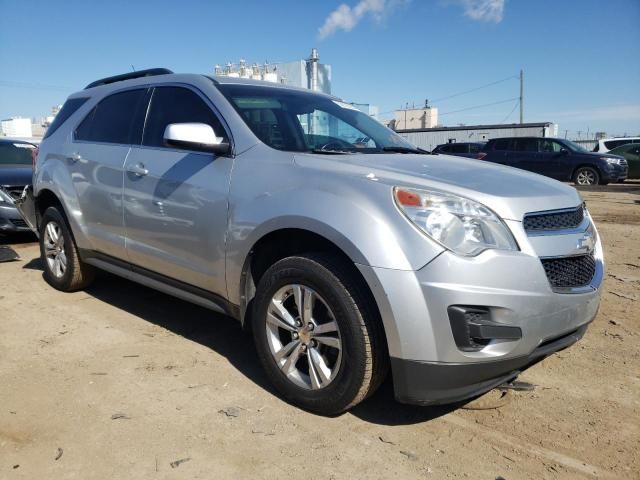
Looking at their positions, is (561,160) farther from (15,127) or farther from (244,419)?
(15,127)

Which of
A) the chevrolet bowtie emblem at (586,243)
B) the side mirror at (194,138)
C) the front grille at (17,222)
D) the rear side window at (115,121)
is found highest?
the rear side window at (115,121)

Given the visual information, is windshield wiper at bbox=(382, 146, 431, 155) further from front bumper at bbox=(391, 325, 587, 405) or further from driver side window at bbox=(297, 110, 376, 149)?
front bumper at bbox=(391, 325, 587, 405)

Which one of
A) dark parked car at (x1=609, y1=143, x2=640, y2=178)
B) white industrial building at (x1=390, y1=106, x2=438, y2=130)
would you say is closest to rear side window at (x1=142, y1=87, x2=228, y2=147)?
dark parked car at (x1=609, y1=143, x2=640, y2=178)

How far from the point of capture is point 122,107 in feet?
13.9

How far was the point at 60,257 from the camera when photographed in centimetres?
493

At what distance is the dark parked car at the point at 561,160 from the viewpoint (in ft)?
54.4

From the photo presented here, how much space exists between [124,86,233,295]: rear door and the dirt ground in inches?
23.0

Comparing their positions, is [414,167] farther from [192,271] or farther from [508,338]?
[192,271]

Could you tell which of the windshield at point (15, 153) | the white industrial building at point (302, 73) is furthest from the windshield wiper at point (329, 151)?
the white industrial building at point (302, 73)

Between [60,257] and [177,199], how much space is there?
2.20 meters

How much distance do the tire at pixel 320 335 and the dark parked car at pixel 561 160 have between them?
15623mm

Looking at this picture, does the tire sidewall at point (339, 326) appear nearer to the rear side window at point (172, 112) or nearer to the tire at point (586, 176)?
the rear side window at point (172, 112)

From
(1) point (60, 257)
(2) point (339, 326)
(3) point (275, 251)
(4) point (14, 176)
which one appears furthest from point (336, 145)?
(4) point (14, 176)

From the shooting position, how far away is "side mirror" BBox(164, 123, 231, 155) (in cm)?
301
